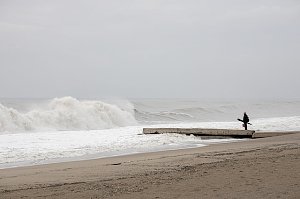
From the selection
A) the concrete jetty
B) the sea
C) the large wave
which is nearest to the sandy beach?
the sea

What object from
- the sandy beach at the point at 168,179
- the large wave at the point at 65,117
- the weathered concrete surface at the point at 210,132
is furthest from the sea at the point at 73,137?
the sandy beach at the point at 168,179

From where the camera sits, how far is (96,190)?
5684mm

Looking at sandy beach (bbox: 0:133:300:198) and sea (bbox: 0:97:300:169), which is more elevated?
sea (bbox: 0:97:300:169)

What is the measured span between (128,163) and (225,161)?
190 cm

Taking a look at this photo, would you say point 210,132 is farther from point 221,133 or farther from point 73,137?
point 73,137

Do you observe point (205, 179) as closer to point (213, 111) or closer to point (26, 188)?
point (26, 188)

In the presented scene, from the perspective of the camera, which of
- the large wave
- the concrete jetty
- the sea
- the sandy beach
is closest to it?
the sandy beach

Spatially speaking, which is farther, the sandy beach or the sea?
the sea

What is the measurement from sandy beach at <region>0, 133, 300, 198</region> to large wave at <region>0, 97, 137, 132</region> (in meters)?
15.9

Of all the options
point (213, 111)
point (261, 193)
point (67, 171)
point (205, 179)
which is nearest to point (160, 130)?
point (67, 171)

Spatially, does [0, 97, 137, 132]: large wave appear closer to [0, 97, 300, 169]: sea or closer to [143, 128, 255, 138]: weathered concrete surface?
[0, 97, 300, 169]: sea

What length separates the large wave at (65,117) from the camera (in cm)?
2355

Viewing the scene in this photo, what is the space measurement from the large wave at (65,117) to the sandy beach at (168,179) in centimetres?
1586

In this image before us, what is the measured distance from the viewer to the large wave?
2355 cm
